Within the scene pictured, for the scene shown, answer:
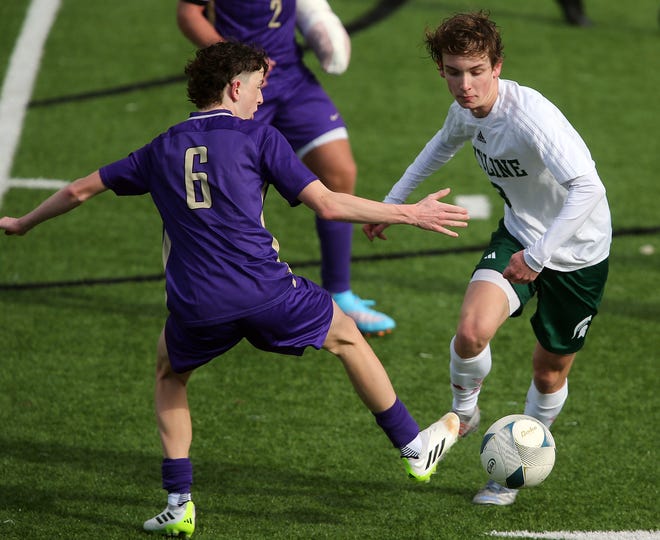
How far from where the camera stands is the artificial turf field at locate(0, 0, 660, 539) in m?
4.34

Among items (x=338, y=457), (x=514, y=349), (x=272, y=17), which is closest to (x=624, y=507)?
(x=338, y=457)

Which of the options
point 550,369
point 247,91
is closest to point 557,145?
point 550,369

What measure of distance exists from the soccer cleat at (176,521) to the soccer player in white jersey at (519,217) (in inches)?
43.8

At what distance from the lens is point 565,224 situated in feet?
12.8

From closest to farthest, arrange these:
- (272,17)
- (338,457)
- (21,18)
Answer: (338,457) < (272,17) < (21,18)

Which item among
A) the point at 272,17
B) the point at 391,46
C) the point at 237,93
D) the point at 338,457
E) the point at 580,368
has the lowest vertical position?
the point at 391,46

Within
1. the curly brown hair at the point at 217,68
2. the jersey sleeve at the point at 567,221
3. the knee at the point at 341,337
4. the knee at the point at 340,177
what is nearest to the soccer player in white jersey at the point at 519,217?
the jersey sleeve at the point at 567,221

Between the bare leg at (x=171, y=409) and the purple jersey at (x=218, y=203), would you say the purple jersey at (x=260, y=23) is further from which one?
the bare leg at (x=171, y=409)

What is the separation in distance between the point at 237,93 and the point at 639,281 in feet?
12.0

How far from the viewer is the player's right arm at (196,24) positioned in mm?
5988

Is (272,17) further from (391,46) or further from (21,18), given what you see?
(21,18)

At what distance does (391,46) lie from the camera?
11.6 m

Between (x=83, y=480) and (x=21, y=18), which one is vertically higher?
(x=83, y=480)

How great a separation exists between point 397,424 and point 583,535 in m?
0.78
